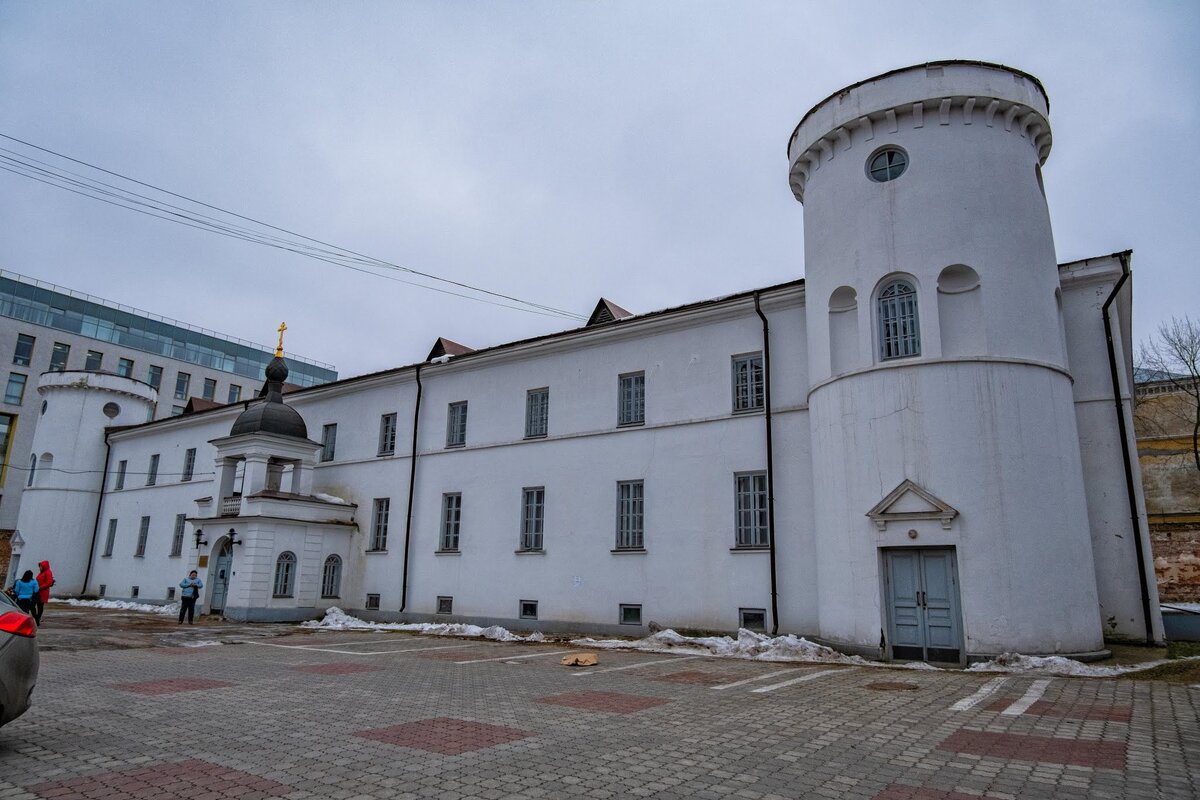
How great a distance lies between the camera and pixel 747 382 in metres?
19.3

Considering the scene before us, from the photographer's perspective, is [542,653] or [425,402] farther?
[425,402]

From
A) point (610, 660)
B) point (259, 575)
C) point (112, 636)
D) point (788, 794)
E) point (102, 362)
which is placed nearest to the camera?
point (788, 794)

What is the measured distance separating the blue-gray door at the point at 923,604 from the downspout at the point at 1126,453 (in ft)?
14.8

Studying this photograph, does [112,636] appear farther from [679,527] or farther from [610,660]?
[679,527]

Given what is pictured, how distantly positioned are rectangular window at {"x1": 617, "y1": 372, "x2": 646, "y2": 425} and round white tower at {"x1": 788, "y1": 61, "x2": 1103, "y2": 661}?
214 inches

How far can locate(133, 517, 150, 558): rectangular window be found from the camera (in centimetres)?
3547

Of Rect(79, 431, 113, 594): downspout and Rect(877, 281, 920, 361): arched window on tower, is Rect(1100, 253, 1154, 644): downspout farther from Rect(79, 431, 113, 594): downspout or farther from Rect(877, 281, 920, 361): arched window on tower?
Rect(79, 431, 113, 594): downspout

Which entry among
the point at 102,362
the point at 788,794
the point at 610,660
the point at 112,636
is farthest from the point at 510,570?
the point at 102,362

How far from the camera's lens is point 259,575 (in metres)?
24.6

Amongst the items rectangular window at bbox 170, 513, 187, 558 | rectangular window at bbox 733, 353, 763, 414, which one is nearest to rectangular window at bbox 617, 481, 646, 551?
rectangular window at bbox 733, 353, 763, 414

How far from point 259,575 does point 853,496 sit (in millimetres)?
19261

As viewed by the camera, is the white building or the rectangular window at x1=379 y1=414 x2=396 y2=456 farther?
the rectangular window at x1=379 y1=414 x2=396 y2=456

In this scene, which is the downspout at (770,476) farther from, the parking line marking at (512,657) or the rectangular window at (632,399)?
the parking line marking at (512,657)

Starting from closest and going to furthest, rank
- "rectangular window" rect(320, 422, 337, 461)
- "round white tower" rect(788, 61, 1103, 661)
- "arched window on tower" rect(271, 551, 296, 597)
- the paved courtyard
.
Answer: the paved courtyard
"round white tower" rect(788, 61, 1103, 661)
"arched window on tower" rect(271, 551, 296, 597)
"rectangular window" rect(320, 422, 337, 461)
